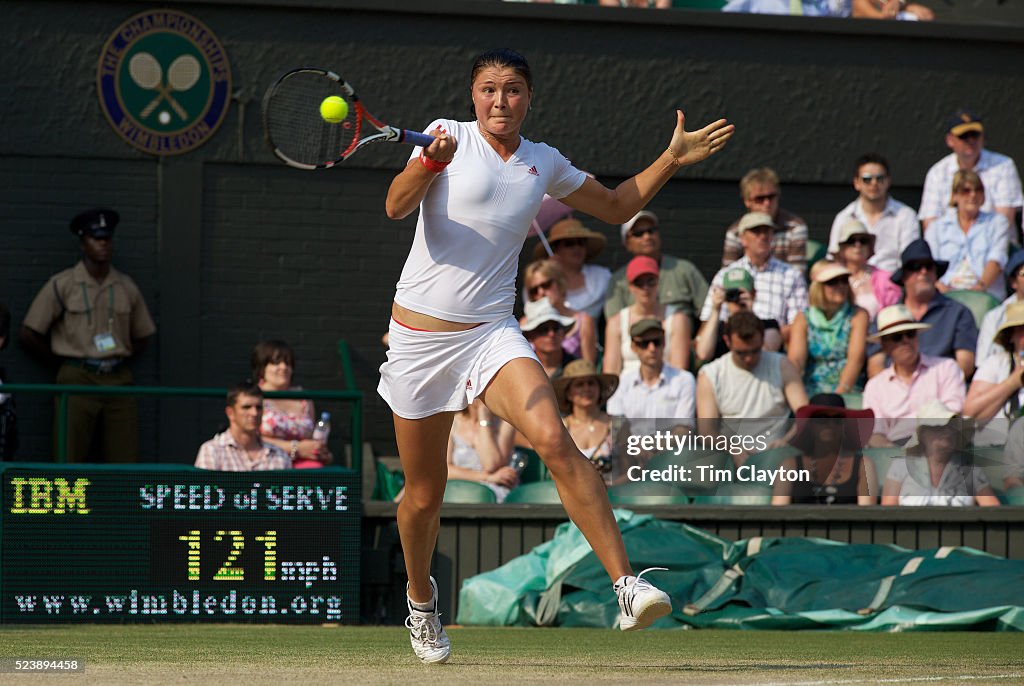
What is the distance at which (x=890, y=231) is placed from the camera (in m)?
12.0

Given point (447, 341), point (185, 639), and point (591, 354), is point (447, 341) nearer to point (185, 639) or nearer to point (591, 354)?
point (185, 639)

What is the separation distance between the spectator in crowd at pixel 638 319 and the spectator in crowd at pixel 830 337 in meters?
0.75

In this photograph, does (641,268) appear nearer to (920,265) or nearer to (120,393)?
(920,265)

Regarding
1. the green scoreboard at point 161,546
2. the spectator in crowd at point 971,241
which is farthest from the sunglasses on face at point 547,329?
the spectator in crowd at point 971,241

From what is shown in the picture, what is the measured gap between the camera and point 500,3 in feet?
41.3

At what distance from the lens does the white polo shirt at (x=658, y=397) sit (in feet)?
33.5

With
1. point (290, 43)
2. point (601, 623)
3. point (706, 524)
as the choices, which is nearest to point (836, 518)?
point (706, 524)

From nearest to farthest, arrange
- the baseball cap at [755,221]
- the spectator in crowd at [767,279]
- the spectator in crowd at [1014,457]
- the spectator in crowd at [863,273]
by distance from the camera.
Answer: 1. the spectator in crowd at [1014,457]
2. the spectator in crowd at [767,279]
3. the baseball cap at [755,221]
4. the spectator in crowd at [863,273]

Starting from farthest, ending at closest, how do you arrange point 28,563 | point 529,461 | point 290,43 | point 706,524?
point 290,43, point 529,461, point 706,524, point 28,563

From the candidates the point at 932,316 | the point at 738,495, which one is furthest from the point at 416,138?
the point at 932,316

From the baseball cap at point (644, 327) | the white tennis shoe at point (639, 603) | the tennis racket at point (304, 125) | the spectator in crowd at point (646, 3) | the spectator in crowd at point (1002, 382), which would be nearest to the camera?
the white tennis shoe at point (639, 603)

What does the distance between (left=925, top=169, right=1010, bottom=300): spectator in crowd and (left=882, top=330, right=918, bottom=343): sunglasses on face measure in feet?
5.21

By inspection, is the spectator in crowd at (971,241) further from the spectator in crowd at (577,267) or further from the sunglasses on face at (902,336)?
the spectator in crowd at (577,267)

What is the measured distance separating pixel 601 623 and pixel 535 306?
2461mm
